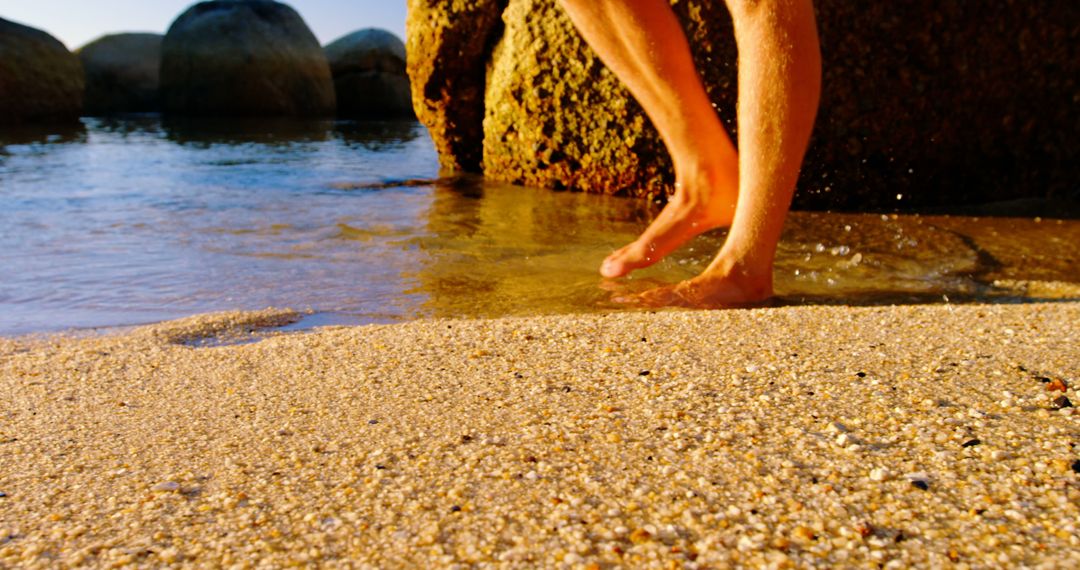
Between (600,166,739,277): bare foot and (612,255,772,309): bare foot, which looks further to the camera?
(600,166,739,277): bare foot

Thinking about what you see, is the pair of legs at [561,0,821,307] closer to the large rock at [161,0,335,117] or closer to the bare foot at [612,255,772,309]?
the bare foot at [612,255,772,309]

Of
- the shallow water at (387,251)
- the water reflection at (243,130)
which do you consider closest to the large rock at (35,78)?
the water reflection at (243,130)

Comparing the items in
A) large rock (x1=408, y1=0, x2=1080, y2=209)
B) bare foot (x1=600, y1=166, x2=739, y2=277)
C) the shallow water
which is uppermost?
large rock (x1=408, y1=0, x2=1080, y2=209)

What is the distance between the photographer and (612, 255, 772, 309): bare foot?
7.44ft

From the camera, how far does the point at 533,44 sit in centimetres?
429

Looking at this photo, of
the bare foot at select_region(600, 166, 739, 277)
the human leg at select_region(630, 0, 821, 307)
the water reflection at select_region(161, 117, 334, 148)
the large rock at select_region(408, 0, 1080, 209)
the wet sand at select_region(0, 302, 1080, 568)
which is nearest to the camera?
the wet sand at select_region(0, 302, 1080, 568)

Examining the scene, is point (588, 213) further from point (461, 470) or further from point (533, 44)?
point (461, 470)

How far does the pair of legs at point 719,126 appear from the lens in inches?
85.2

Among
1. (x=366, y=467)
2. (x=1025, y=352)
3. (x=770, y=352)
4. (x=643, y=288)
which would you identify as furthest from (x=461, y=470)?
(x=643, y=288)

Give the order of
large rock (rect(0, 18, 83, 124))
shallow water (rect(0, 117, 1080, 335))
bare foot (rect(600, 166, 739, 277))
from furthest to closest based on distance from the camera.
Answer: large rock (rect(0, 18, 83, 124)) → bare foot (rect(600, 166, 739, 277)) → shallow water (rect(0, 117, 1080, 335))

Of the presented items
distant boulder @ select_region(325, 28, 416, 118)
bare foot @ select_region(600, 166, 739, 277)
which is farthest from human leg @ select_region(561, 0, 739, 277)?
distant boulder @ select_region(325, 28, 416, 118)

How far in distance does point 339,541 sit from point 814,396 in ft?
2.44

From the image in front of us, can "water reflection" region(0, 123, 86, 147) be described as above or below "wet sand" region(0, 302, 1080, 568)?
above

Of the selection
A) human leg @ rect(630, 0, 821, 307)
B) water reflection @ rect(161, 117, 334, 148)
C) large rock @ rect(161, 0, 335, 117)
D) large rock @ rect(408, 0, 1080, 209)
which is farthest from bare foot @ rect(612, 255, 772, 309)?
large rock @ rect(161, 0, 335, 117)
